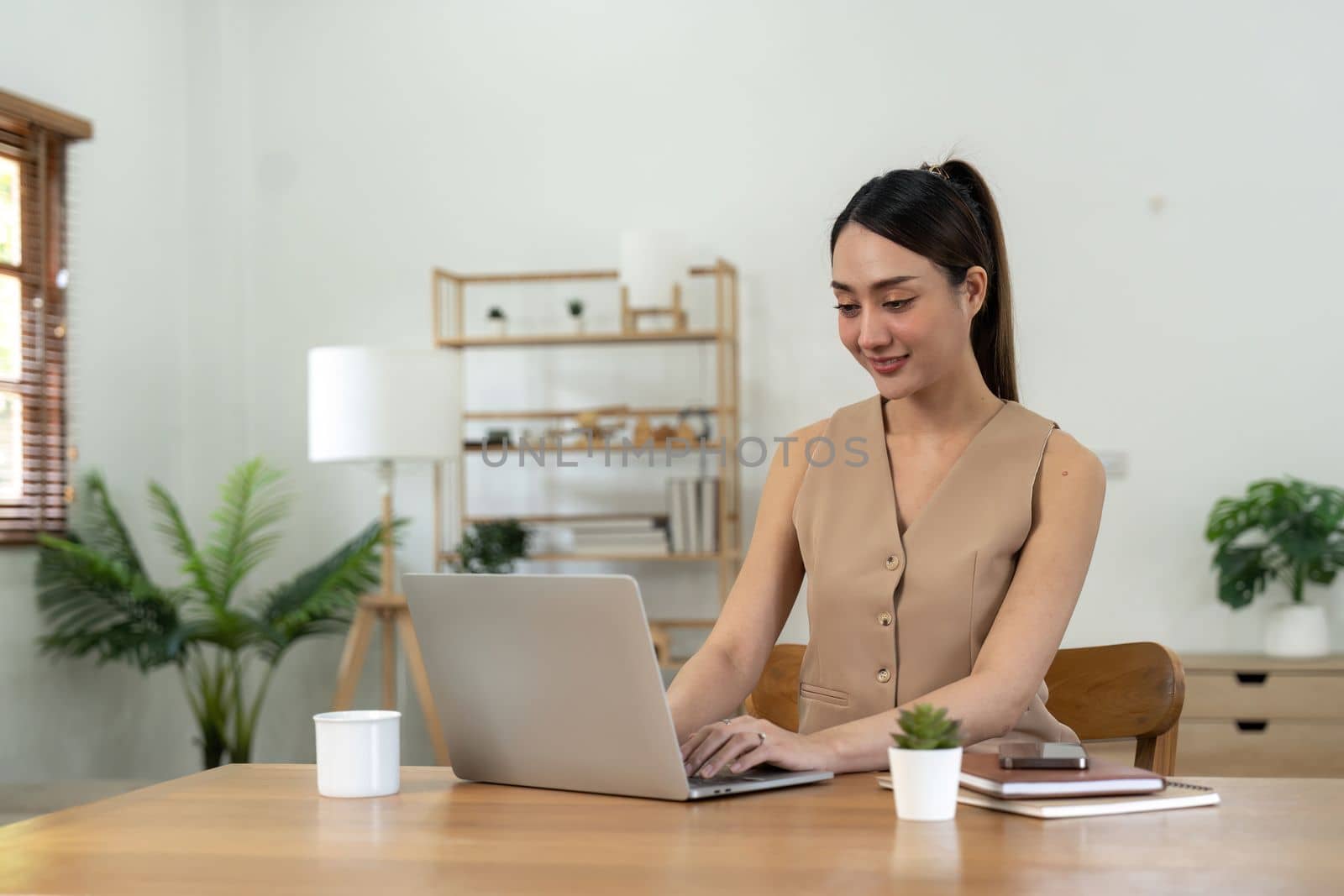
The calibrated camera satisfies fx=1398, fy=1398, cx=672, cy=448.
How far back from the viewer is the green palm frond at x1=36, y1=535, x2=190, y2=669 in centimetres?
408

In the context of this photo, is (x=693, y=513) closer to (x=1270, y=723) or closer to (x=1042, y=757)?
(x=1270, y=723)

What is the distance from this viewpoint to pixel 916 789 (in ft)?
3.88

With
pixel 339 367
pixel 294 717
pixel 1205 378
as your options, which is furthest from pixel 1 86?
pixel 1205 378

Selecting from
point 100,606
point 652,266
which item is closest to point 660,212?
point 652,266

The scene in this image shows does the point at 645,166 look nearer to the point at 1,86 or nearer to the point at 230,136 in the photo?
the point at 230,136

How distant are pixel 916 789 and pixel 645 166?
152 inches

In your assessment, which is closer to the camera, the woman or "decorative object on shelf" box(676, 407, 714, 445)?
the woman

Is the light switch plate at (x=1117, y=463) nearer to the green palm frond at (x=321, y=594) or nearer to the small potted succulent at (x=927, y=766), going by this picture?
the green palm frond at (x=321, y=594)

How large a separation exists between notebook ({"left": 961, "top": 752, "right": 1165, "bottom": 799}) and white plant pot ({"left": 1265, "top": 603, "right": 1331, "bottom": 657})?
3.21 meters

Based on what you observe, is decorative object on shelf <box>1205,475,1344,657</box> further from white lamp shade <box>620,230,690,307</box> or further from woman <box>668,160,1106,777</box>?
woman <box>668,160,1106,777</box>

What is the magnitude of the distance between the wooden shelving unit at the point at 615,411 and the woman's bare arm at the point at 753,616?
7.77 ft

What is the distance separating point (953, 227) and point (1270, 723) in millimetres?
2881

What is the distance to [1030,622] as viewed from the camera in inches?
63.8

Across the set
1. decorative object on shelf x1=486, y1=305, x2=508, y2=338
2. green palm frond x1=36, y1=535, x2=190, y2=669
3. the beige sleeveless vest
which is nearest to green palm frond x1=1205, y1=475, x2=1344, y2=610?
decorative object on shelf x1=486, y1=305, x2=508, y2=338
